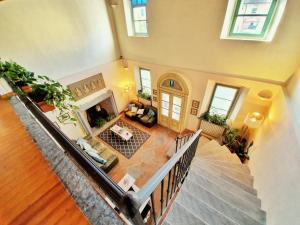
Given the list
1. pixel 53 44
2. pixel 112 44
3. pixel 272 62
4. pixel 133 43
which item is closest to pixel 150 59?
pixel 133 43

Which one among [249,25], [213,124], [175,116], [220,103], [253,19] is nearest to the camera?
[253,19]

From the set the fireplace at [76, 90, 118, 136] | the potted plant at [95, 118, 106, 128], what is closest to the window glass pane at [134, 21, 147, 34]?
the fireplace at [76, 90, 118, 136]

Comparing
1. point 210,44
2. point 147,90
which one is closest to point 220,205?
point 210,44

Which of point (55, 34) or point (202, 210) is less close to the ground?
point (55, 34)

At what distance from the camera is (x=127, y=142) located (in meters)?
6.13

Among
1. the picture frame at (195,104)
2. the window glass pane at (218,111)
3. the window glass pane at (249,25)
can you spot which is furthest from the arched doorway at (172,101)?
the window glass pane at (249,25)

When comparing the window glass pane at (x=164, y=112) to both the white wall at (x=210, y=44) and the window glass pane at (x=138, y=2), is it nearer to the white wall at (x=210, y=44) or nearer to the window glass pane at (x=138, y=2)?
the white wall at (x=210, y=44)

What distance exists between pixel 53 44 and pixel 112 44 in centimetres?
227

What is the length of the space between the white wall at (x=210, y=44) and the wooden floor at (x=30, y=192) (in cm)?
440

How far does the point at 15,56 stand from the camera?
3863 mm

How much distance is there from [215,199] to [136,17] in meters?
5.97

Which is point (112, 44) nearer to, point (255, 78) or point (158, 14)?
point (158, 14)

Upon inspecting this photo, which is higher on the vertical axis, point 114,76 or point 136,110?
point 114,76

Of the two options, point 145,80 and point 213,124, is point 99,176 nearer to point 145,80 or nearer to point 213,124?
point 213,124
